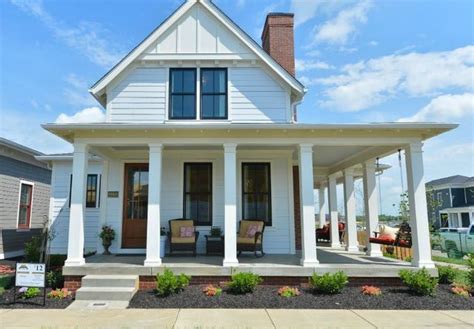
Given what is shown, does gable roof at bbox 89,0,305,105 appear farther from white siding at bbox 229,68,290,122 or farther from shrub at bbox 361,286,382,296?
shrub at bbox 361,286,382,296

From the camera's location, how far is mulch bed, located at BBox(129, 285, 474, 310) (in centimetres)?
613

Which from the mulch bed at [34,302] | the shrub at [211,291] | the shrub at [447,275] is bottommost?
the mulch bed at [34,302]

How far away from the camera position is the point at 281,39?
11.6m

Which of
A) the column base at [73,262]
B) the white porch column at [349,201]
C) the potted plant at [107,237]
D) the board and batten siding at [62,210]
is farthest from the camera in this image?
the white porch column at [349,201]

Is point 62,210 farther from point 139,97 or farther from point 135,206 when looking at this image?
point 139,97

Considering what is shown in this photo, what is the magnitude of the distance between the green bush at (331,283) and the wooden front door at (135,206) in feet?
16.3

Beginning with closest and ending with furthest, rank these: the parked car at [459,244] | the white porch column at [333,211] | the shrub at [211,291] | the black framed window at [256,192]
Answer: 1. the shrub at [211,291]
2. the black framed window at [256,192]
3. the white porch column at [333,211]
4. the parked car at [459,244]

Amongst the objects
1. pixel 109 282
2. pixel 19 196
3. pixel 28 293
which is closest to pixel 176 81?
pixel 109 282

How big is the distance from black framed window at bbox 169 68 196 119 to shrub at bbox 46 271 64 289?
4.76 m

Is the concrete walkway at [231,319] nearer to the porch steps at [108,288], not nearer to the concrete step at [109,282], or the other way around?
the porch steps at [108,288]

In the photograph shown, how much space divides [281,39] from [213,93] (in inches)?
141

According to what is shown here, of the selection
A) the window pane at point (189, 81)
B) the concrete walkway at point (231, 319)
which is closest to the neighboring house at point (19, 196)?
the window pane at point (189, 81)

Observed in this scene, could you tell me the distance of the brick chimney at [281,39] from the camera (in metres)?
11.4

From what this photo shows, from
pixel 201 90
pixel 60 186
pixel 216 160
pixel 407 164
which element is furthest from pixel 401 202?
pixel 60 186
